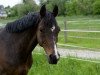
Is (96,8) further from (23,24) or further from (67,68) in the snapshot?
(23,24)

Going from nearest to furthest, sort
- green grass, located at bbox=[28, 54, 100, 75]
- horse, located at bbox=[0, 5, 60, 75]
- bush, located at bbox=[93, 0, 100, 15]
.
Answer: horse, located at bbox=[0, 5, 60, 75]
green grass, located at bbox=[28, 54, 100, 75]
bush, located at bbox=[93, 0, 100, 15]

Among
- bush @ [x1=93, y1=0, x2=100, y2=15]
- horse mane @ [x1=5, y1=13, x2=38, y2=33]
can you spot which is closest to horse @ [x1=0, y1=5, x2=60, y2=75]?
horse mane @ [x1=5, y1=13, x2=38, y2=33]

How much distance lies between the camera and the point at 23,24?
5227mm

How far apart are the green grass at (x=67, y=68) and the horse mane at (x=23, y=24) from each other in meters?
2.89

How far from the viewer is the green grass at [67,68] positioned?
308 inches

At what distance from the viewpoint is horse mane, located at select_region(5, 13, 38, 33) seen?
5.11 metres

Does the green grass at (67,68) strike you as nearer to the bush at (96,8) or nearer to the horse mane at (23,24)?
the horse mane at (23,24)

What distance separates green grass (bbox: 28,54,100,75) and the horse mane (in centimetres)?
289

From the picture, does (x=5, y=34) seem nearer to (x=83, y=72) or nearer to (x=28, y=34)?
(x=28, y=34)

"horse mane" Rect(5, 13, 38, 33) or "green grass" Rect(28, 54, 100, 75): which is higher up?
"horse mane" Rect(5, 13, 38, 33)

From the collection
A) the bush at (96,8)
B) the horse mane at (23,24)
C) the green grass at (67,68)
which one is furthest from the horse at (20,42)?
the bush at (96,8)

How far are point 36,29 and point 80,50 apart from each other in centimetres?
735

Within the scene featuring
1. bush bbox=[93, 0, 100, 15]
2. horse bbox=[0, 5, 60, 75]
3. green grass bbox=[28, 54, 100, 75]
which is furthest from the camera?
bush bbox=[93, 0, 100, 15]

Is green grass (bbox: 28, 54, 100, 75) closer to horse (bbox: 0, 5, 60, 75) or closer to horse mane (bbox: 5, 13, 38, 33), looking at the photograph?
horse (bbox: 0, 5, 60, 75)
